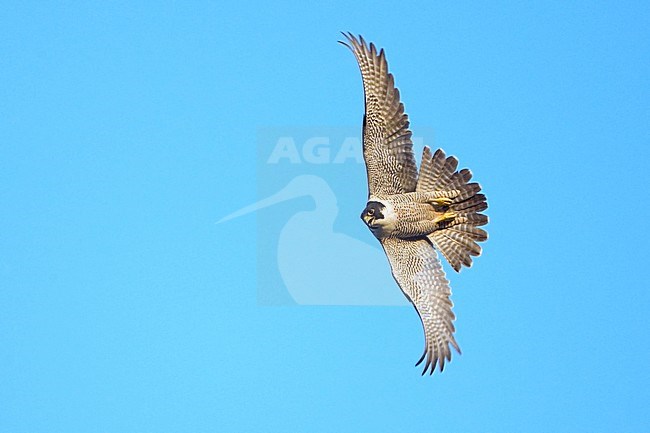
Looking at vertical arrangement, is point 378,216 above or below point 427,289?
above

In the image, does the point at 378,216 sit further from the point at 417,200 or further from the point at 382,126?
the point at 382,126

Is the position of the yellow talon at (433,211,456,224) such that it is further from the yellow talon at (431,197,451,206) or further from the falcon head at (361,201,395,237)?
the falcon head at (361,201,395,237)

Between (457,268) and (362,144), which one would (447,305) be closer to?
(457,268)

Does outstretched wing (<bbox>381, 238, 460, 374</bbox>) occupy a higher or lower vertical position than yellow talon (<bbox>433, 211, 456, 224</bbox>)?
lower

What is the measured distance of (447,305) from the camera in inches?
875

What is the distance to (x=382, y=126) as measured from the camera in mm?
21984

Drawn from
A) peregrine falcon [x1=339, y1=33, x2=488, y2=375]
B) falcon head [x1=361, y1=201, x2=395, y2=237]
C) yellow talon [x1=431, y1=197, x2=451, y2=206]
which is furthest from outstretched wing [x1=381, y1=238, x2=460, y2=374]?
yellow talon [x1=431, y1=197, x2=451, y2=206]

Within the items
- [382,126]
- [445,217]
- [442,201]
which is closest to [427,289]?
[445,217]

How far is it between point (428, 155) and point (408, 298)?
6.82ft

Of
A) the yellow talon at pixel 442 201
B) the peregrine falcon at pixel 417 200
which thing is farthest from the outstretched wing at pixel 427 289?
the yellow talon at pixel 442 201

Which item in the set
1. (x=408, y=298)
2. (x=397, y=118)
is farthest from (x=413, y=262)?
(x=397, y=118)

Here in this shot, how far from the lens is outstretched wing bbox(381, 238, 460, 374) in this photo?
2197cm

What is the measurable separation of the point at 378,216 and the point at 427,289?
134 cm

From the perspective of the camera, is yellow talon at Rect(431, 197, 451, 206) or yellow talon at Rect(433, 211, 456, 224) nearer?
yellow talon at Rect(431, 197, 451, 206)
